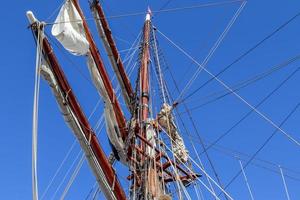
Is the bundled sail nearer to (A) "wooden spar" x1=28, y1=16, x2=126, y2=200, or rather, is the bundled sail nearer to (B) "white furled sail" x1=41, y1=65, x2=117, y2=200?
(A) "wooden spar" x1=28, y1=16, x2=126, y2=200

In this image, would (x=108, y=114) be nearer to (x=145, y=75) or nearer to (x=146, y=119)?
(x=146, y=119)

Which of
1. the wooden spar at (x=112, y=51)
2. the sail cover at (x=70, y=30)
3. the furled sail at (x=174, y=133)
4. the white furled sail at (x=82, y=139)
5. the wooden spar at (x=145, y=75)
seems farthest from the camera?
the wooden spar at (x=112, y=51)

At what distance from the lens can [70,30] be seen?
916 cm

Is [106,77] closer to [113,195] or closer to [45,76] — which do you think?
[45,76]

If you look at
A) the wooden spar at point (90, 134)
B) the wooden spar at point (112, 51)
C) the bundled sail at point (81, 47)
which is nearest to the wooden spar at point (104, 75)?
the bundled sail at point (81, 47)

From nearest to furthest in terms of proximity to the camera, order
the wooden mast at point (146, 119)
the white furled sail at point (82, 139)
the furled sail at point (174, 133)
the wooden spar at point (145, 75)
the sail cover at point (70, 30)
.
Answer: the wooden mast at point (146, 119), the white furled sail at point (82, 139), the sail cover at point (70, 30), the wooden spar at point (145, 75), the furled sail at point (174, 133)

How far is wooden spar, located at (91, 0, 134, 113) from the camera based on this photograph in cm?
1227

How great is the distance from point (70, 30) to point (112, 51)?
3367mm

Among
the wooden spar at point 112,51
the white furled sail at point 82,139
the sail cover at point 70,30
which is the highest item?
the wooden spar at point 112,51

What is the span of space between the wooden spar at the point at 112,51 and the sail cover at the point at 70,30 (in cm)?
192

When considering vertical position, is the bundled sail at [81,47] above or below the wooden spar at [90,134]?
above

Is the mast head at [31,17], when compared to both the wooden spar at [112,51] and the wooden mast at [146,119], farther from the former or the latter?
the wooden spar at [112,51]

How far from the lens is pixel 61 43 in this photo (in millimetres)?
9070

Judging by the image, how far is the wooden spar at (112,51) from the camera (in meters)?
12.3
